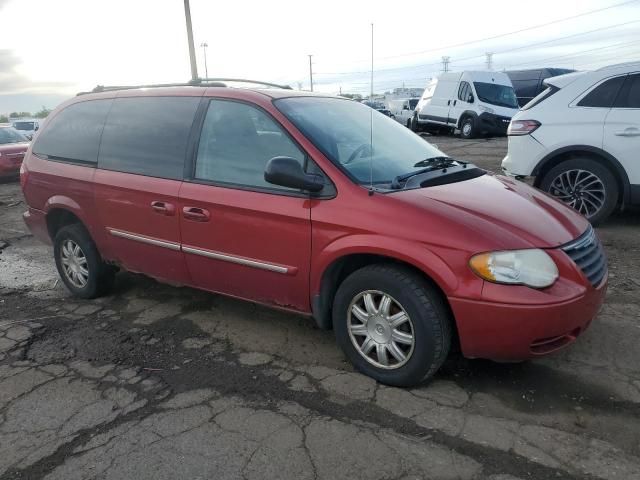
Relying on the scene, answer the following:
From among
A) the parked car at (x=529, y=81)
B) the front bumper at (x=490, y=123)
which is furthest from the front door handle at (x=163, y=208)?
the parked car at (x=529, y=81)

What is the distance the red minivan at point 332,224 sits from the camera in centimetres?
283

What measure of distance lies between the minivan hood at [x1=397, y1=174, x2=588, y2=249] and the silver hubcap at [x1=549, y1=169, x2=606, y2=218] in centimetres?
292

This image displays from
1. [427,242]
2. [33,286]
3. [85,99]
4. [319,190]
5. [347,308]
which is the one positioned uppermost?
[85,99]

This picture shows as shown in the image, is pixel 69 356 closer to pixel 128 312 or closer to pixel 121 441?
pixel 128 312

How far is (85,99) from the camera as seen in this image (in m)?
4.71

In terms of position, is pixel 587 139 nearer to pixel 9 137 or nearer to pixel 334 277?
pixel 334 277

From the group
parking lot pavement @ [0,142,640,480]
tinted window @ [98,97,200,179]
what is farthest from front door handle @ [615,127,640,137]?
tinted window @ [98,97,200,179]

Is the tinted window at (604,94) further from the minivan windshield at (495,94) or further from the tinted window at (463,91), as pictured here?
the tinted window at (463,91)

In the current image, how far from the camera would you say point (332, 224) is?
3.15 meters

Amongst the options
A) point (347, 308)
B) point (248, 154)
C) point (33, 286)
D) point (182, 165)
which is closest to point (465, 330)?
point (347, 308)

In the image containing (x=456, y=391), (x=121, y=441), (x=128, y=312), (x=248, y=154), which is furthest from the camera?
(x=128, y=312)

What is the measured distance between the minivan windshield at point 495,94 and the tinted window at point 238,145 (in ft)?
56.3

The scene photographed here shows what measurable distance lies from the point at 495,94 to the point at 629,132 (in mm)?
14670

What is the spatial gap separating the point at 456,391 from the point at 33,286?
166 inches
